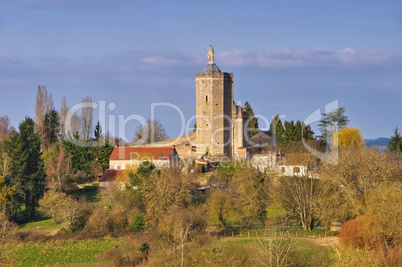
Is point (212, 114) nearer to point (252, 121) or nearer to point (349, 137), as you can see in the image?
point (349, 137)

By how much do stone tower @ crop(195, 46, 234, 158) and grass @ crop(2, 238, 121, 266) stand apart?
1511 centimetres

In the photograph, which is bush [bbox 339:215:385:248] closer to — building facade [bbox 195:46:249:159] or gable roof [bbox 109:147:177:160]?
gable roof [bbox 109:147:177:160]

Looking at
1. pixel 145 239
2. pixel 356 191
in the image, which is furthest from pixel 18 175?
pixel 356 191

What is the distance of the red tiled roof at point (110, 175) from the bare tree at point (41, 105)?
14180 mm

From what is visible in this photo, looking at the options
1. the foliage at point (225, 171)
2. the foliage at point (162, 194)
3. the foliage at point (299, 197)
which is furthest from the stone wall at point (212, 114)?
the foliage at point (299, 197)

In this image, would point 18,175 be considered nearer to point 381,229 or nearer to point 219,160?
point 219,160

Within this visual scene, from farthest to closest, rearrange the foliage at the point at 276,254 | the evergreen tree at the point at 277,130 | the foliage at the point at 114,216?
1. the evergreen tree at the point at 277,130
2. the foliage at the point at 114,216
3. the foliage at the point at 276,254

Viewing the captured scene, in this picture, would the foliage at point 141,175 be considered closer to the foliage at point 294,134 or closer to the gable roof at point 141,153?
the gable roof at point 141,153

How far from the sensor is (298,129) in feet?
162

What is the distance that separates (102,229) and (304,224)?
9.32 meters

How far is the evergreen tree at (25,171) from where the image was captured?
125ft

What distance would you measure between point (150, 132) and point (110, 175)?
1886 centimetres

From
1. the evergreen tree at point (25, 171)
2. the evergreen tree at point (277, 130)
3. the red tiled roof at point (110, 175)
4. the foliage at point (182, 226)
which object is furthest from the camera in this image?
the evergreen tree at point (277, 130)

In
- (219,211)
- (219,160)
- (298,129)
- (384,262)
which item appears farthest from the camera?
(298,129)
